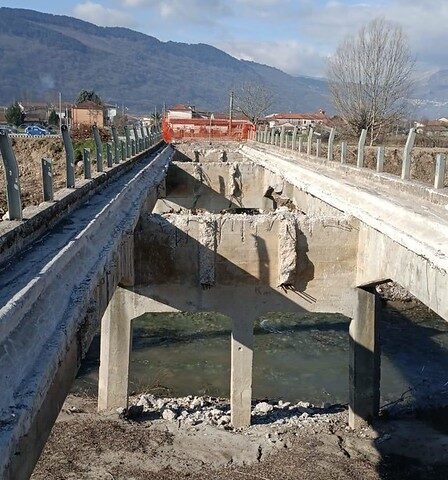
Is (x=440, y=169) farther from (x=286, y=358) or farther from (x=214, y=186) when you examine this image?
(x=214, y=186)

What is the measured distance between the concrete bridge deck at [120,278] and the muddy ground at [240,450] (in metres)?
0.84

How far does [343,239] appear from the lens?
12.7m

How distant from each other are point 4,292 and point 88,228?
2.83 meters

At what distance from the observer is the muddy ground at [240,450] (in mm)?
12133

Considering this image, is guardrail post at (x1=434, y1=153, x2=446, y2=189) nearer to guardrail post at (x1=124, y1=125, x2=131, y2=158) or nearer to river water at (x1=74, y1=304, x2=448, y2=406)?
river water at (x1=74, y1=304, x2=448, y2=406)

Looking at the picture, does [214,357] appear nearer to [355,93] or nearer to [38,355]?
[38,355]

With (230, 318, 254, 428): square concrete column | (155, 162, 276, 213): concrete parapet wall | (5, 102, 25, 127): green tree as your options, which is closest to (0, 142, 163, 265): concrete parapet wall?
(230, 318, 254, 428): square concrete column

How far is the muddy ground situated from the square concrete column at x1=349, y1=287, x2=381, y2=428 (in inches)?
17.2

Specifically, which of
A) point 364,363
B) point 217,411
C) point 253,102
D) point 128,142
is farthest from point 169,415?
point 253,102

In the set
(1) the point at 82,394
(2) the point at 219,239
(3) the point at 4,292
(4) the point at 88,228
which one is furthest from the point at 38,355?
(1) the point at 82,394

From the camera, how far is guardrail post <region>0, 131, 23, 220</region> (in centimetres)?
625

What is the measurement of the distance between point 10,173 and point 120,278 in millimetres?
3997

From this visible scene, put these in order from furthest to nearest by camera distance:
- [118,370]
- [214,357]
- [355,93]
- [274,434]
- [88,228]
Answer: [355,93]
[214,357]
[118,370]
[274,434]
[88,228]

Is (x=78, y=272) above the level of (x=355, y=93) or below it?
below
